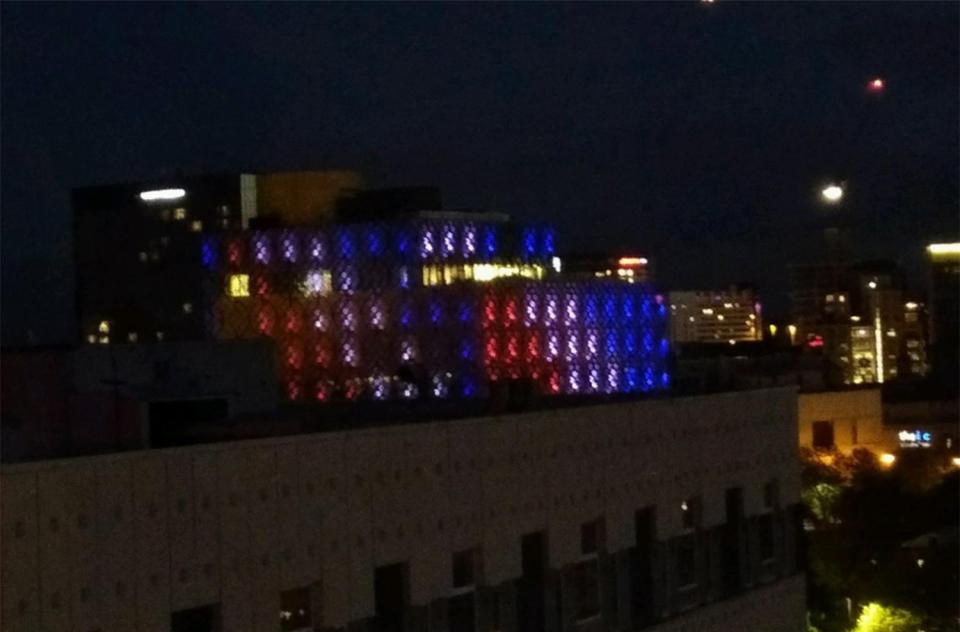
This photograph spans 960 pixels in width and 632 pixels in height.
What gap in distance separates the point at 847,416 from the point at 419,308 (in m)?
27.1

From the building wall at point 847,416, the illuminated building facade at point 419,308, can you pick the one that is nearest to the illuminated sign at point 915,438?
the building wall at point 847,416

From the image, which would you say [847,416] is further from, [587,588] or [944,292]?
[944,292]

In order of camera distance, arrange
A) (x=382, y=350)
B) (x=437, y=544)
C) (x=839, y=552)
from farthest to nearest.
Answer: (x=382, y=350)
(x=839, y=552)
(x=437, y=544)

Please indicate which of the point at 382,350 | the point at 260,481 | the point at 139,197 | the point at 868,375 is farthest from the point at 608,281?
the point at 260,481

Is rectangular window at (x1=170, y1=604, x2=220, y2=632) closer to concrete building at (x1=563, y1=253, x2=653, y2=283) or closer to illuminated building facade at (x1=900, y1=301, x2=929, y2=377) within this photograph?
concrete building at (x1=563, y1=253, x2=653, y2=283)

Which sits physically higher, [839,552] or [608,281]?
[608,281]

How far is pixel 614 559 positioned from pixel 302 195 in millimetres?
76888

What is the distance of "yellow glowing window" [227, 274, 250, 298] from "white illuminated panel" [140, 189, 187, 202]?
26732 millimetres

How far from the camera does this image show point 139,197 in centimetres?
11762

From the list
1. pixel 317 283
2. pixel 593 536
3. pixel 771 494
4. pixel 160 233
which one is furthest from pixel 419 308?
pixel 593 536

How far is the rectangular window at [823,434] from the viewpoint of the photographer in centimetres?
6109

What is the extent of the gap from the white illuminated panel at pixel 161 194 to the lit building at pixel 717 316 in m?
40.0

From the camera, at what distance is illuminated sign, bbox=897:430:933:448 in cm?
6562

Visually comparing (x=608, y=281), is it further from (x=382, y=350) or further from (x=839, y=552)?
(x=839, y=552)
